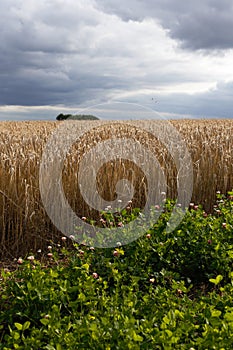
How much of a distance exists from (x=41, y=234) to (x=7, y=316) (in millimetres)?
1679

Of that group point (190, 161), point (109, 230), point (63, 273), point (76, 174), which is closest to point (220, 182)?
point (190, 161)

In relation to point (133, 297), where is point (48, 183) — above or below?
above

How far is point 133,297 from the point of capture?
122 inches

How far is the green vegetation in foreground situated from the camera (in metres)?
2.42

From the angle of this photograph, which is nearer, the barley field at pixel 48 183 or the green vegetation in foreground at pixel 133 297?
the green vegetation in foreground at pixel 133 297

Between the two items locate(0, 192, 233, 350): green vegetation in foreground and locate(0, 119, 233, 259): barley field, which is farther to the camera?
locate(0, 119, 233, 259): barley field

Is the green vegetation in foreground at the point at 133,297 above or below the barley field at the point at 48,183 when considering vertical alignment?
below

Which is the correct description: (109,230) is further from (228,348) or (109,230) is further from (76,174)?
(228,348)

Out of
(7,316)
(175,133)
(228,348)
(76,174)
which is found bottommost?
(7,316)

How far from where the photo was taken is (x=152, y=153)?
5.95m

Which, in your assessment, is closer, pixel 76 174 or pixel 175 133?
pixel 76 174

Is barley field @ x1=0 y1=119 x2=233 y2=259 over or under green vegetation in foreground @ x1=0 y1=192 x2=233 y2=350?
over

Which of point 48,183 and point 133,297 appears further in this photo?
point 48,183

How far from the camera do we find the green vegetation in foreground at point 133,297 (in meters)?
2.42
